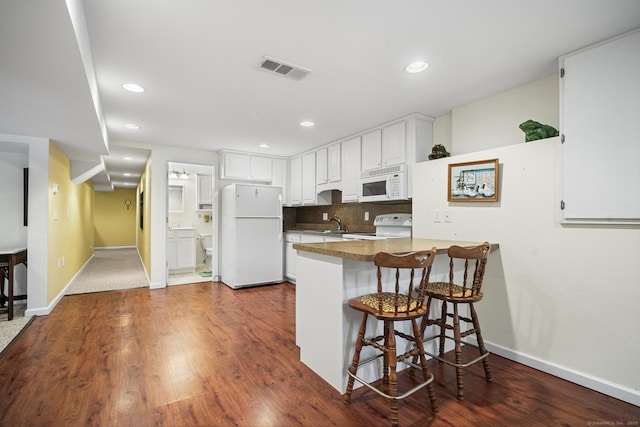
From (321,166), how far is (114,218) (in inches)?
383

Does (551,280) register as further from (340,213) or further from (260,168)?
(260,168)

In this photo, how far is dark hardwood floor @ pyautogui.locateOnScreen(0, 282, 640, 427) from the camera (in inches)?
68.5

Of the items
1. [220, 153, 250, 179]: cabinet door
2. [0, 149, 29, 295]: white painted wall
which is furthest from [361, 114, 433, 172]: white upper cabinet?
[0, 149, 29, 295]: white painted wall

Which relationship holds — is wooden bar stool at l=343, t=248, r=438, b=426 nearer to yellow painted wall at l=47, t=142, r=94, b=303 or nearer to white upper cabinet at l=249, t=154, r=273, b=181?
yellow painted wall at l=47, t=142, r=94, b=303


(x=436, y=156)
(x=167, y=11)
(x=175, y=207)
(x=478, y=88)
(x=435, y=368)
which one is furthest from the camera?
(x=175, y=207)

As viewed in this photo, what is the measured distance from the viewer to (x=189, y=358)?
8.11 ft

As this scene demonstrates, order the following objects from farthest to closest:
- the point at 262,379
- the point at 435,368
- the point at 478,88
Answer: the point at 478,88
the point at 435,368
the point at 262,379

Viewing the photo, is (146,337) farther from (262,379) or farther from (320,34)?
(320,34)

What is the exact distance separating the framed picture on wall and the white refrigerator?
312 centimetres

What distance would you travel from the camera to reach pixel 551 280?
2.27 metres

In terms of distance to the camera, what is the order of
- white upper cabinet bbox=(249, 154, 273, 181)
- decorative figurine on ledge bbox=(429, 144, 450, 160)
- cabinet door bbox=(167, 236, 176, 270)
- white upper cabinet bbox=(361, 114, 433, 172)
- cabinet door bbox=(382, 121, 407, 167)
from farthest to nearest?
cabinet door bbox=(167, 236, 176, 270)
white upper cabinet bbox=(249, 154, 273, 181)
cabinet door bbox=(382, 121, 407, 167)
white upper cabinet bbox=(361, 114, 433, 172)
decorative figurine on ledge bbox=(429, 144, 450, 160)

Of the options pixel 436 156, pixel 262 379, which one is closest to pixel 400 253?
pixel 262 379

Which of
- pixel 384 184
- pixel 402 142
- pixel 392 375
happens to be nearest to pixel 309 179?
pixel 384 184

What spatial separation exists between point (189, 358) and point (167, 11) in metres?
2.44
